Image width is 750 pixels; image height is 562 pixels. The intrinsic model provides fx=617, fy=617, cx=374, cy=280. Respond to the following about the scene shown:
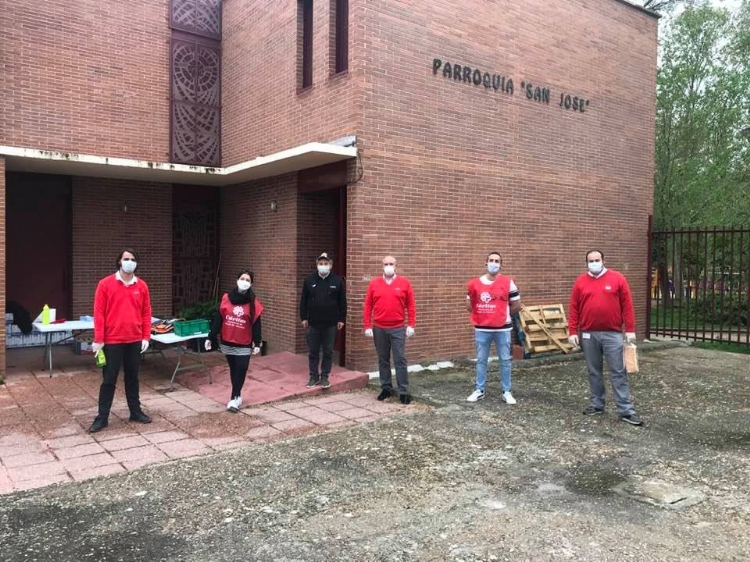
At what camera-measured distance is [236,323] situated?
690 cm

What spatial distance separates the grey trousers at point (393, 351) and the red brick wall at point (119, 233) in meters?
5.95

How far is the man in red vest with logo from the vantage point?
7.37 m

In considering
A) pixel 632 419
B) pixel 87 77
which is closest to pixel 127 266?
pixel 632 419

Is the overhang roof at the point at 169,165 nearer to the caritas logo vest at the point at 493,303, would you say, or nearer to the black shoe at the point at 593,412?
the caritas logo vest at the point at 493,303

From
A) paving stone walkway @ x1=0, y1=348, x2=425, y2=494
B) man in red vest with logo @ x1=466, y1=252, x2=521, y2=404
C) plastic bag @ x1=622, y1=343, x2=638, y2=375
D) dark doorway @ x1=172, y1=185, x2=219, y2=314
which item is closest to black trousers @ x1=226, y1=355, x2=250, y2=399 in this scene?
paving stone walkway @ x1=0, y1=348, x2=425, y2=494

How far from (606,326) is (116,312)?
5.19m

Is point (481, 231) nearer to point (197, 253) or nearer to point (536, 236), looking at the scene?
point (536, 236)

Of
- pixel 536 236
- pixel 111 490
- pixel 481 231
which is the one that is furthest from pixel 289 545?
pixel 536 236

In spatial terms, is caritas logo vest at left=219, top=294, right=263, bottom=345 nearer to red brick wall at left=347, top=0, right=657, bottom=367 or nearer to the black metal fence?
red brick wall at left=347, top=0, right=657, bottom=367

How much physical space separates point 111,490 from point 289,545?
67.9 inches

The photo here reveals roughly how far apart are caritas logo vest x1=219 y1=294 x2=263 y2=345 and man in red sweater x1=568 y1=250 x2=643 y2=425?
3640mm

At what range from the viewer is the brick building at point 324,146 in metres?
9.03

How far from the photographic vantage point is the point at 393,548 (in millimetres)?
3789

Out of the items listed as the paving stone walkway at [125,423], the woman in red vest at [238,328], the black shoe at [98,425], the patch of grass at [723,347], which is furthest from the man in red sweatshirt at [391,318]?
the patch of grass at [723,347]
